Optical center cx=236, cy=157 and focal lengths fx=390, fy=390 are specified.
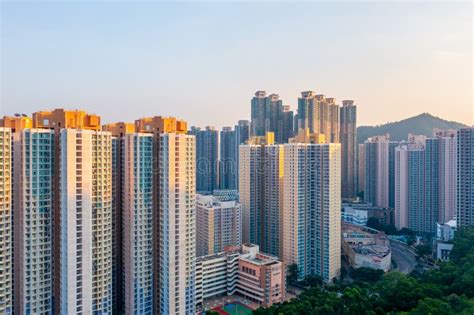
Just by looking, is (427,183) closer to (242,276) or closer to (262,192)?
(262,192)

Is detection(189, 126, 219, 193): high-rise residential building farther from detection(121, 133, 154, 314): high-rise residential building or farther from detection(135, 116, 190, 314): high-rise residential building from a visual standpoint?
detection(121, 133, 154, 314): high-rise residential building

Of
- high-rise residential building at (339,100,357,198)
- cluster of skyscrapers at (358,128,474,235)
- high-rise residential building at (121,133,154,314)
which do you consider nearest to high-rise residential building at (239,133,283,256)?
high-rise residential building at (121,133,154,314)

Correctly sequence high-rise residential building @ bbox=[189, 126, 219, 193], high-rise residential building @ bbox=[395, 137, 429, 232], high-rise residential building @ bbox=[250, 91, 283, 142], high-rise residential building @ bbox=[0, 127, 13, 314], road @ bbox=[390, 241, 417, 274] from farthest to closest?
high-rise residential building @ bbox=[250, 91, 283, 142]
high-rise residential building @ bbox=[189, 126, 219, 193]
high-rise residential building @ bbox=[395, 137, 429, 232]
road @ bbox=[390, 241, 417, 274]
high-rise residential building @ bbox=[0, 127, 13, 314]

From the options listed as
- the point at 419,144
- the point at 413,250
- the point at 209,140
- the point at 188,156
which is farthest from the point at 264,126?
the point at 188,156

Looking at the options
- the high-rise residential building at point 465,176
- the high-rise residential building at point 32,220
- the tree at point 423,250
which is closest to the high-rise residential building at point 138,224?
the high-rise residential building at point 32,220

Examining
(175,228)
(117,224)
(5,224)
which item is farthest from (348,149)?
(5,224)

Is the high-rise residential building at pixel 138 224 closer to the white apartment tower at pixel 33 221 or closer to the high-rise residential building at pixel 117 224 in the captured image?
the high-rise residential building at pixel 117 224

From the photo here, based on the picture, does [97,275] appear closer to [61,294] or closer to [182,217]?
[61,294]
